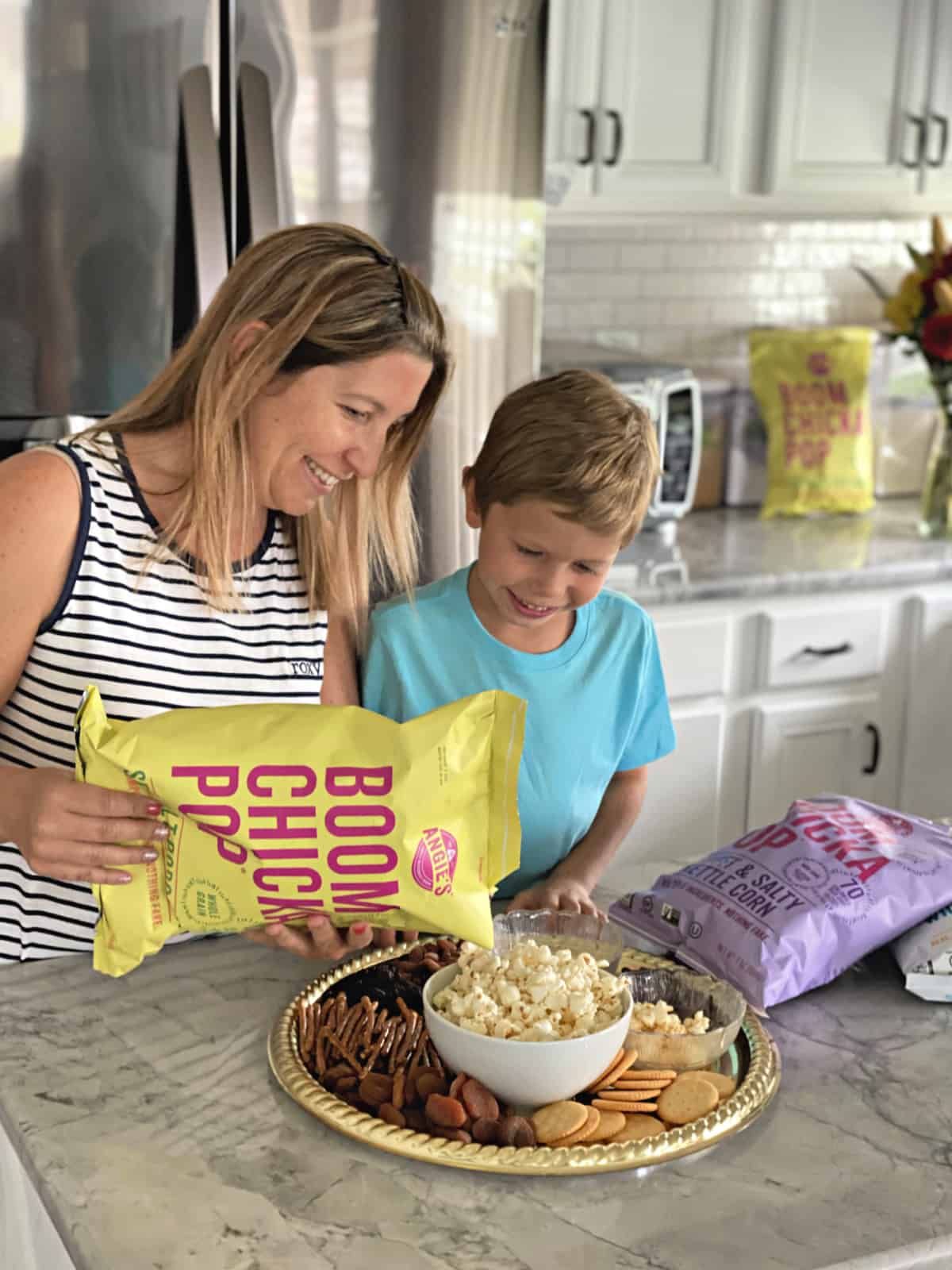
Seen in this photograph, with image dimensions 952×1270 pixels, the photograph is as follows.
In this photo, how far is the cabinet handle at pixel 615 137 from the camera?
9.72 feet

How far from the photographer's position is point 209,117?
7.04 feet

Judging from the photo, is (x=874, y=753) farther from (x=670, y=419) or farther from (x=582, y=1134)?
(x=582, y=1134)

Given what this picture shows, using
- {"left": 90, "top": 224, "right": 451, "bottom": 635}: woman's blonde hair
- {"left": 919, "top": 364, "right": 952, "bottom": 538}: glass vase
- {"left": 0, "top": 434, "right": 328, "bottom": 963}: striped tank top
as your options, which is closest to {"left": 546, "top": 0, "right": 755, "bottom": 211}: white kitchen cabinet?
{"left": 919, "top": 364, "right": 952, "bottom": 538}: glass vase

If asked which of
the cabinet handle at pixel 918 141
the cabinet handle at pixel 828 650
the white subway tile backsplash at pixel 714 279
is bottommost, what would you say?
the cabinet handle at pixel 828 650

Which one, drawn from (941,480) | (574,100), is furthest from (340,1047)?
(941,480)

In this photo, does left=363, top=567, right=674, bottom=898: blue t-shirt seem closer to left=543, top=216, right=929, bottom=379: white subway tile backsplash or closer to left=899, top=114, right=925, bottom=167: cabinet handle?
left=543, top=216, right=929, bottom=379: white subway tile backsplash

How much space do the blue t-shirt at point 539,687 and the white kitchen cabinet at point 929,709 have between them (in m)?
1.62

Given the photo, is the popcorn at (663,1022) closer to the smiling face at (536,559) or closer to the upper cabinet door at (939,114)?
the smiling face at (536,559)

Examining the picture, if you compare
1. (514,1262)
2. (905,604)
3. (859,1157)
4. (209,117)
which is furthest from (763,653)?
(514,1262)

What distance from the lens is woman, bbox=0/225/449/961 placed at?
1.33m

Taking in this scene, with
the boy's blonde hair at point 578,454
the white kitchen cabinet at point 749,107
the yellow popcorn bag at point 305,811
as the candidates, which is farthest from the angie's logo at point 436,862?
the white kitchen cabinet at point 749,107

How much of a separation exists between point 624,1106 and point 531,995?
102mm

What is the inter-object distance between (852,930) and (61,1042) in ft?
2.13

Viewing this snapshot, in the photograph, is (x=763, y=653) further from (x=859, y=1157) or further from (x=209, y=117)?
(x=859, y=1157)
